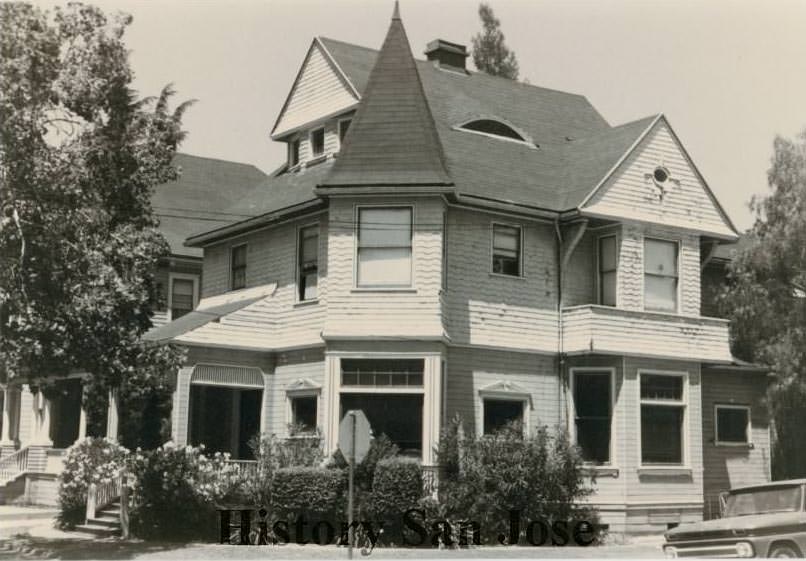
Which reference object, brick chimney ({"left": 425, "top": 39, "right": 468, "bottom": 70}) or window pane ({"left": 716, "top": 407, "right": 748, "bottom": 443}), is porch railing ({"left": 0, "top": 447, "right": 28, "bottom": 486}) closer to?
brick chimney ({"left": 425, "top": 39, "right": 468, "bottom": 70})

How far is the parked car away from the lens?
14859 mm

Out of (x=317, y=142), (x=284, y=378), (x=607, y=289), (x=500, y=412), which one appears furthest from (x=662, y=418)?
(x=317, y=142)

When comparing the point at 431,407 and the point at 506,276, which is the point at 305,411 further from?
the point at 506,276

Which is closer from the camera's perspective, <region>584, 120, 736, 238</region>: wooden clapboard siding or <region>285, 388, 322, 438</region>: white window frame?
<region>285, 388, 322, 438</region>: white window frame

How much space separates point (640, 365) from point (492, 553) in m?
7.54

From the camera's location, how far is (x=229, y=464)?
23.5 meters

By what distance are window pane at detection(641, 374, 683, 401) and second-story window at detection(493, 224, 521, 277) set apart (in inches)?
165

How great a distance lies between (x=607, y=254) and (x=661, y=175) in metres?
2.51

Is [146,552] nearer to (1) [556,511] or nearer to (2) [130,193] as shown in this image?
(2) [130,193]

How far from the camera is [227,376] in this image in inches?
1008

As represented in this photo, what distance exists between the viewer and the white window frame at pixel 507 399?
966 inches

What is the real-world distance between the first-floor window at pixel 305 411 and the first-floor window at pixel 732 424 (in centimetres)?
1129

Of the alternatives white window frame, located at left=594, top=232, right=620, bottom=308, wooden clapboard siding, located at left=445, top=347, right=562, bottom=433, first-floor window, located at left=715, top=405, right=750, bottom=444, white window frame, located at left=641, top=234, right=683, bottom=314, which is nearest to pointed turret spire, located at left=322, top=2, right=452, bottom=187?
wooden clapboard siding, located at left=445, top=347, right=562, bottom=433

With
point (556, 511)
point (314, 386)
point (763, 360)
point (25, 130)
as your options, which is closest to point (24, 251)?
point (25, 130)
